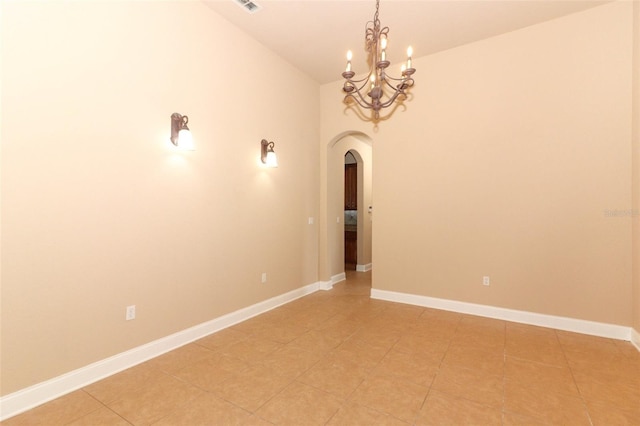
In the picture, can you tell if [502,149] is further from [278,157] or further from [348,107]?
[278,157]

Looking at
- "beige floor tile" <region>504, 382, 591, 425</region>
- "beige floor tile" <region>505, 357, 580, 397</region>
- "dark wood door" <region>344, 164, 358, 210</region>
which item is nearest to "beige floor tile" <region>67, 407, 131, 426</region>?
"beige floor tile" <region>504, 382, 591, 425</region>

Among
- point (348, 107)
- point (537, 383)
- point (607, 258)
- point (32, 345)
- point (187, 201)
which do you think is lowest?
point (537, 383)

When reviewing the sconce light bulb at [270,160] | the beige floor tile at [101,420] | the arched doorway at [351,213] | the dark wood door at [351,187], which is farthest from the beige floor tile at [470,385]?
the dark wood door at [351,187]

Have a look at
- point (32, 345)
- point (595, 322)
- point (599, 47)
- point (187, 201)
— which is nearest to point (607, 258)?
point (595, 322)

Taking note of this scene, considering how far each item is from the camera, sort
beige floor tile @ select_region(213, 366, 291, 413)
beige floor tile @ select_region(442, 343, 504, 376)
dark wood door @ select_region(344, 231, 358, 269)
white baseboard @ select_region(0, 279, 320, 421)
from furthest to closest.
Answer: dark wood door @ select_region(344, 231, 358, 269) → beige floor tile @ select_region(442, 343, 504, 376) → beige floor tile @ select_region(213, 366, 291, 413) → white baseboard @ select_region(0, 279, 320, 421)

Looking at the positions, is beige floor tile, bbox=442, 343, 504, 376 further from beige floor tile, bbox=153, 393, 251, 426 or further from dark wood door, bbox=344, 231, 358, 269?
dark wood door, bbox=344, 231, 358, 269

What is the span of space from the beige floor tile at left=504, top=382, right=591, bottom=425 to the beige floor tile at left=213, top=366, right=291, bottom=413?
63.0 inches

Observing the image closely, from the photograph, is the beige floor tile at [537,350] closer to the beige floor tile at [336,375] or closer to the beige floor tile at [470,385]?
the beige floor tile at [470,385]

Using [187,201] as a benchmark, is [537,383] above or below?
below

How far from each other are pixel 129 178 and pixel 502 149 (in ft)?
13.1

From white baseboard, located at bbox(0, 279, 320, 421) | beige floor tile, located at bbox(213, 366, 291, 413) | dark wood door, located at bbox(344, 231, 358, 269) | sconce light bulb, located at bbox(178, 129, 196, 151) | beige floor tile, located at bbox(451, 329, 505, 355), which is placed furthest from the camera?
dark wood door, located at bbox(344, 231, 358, 269)

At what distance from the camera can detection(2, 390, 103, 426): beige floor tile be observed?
72.3 inches

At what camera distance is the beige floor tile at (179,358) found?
2.49 metres

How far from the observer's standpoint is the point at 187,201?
292 cm
